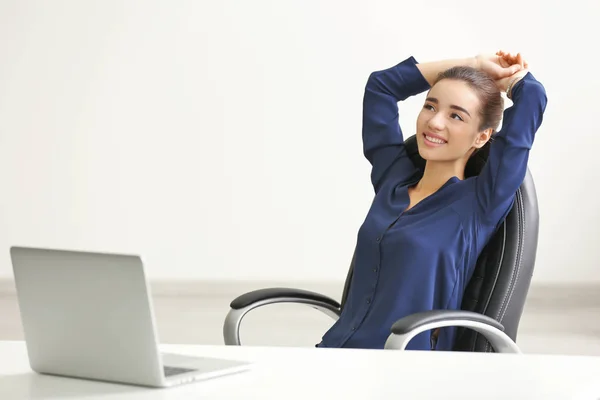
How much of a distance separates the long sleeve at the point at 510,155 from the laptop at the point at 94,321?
109 centimetres

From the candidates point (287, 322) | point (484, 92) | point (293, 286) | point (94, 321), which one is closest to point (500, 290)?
point (484, 92)

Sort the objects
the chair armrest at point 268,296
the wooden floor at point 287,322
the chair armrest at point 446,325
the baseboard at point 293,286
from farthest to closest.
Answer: the baseboard at point 293,286, the wooden floor at point 287,322, the chair armrest at point 268,296, the chair armrest at point 446,325

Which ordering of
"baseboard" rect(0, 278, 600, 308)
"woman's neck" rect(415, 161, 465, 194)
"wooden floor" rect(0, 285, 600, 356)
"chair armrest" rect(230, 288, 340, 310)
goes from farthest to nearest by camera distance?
"baseboard" rect(0, 278, 600, 308)
"wooden floor" rect(0, 285, 600, 356)
"woman's neck" rect(415, 161, 465, 194)
"chair armrest" rect(230, 288, 340, 310)

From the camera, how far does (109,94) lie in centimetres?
654

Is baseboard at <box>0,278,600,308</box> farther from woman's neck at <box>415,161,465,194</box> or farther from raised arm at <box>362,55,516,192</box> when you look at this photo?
woman's neck at <box>415,161,465,194</box>

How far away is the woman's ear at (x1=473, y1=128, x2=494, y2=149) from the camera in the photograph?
2.38 metres

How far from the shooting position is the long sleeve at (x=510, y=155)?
2.16m

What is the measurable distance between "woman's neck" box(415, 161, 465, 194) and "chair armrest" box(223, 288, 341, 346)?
384 millimetres

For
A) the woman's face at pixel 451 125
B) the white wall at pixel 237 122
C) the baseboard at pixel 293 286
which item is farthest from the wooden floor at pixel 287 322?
the woman's face at pixel 451 125

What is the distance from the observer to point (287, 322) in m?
5.38

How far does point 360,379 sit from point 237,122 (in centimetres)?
535

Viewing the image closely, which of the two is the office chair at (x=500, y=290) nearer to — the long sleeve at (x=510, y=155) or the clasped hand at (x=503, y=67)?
the long sleeve at (x=510, y=155)

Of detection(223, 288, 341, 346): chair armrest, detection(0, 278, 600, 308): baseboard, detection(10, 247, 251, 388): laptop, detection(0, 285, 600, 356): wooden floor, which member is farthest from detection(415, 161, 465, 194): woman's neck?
detection(0, 278, 600, 308): baseboard

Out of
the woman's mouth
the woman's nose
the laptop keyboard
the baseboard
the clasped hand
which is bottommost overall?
the baseboard
